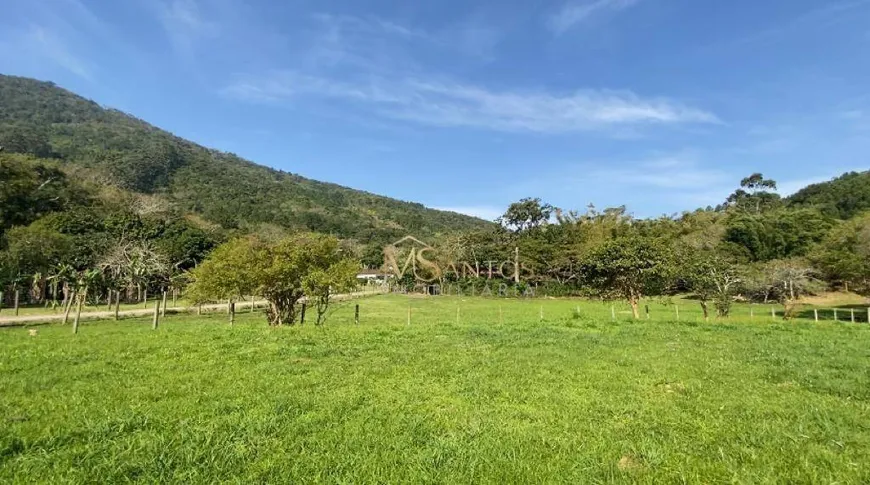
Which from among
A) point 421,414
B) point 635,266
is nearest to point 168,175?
point 635,266

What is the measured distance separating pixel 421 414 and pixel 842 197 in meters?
107

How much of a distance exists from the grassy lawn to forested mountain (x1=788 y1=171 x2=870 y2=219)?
87815mm

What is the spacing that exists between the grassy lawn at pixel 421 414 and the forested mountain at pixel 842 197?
87815 mm

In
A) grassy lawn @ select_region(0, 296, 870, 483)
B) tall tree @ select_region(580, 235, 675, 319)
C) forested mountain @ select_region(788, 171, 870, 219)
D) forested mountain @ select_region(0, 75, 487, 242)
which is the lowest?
grassy lawn @ select_region(0, 296, 870, 483)

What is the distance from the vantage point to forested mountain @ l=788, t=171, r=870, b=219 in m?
81.2

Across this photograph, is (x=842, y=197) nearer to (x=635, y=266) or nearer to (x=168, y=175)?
(x=635, y=266)

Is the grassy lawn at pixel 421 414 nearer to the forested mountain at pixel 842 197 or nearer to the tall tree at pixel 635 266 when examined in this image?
the tall tree at pixel 635 266

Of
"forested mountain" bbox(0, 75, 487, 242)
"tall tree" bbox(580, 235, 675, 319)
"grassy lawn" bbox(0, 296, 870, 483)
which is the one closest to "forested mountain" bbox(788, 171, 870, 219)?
"tall tree" bbox(580, 235, 675, 319)

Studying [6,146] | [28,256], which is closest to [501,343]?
[28,256]

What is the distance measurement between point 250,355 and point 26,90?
23568cm

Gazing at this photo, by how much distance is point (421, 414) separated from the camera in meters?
6.82

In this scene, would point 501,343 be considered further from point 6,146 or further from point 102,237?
point 6,146

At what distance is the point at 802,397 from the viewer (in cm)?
809

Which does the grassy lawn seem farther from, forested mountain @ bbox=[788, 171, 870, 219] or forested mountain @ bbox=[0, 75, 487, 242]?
forested mountain @ bbox=[0, 75, 487, 242]
